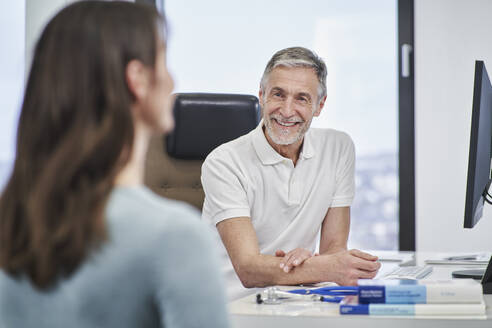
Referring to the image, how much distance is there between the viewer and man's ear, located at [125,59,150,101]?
611 millimetres

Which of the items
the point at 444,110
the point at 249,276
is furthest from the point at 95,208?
the point at 444,110

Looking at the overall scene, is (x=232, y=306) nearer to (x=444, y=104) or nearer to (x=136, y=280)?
(x=136, y=280)

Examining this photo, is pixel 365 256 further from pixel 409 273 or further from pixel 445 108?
pixel 445 108

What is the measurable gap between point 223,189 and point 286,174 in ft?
0.79

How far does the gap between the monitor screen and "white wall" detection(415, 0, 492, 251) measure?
189 centimetres

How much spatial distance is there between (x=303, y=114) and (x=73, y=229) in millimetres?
1535

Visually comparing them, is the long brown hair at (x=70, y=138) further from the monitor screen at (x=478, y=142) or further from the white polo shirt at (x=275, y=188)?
the white polo shirt at (x=275, y=188)

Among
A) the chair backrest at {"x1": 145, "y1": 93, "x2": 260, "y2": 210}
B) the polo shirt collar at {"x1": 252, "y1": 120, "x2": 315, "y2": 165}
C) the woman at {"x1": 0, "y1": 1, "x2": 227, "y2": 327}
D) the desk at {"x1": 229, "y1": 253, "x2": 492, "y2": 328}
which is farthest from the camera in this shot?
the chair backrest at {"x1": 145, "y1": 93, "x2": 260, "y2": 210}

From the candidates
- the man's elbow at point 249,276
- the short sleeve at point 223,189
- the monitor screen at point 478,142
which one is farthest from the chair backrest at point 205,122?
the monitor screen at point 478,142

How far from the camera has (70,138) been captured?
587mm

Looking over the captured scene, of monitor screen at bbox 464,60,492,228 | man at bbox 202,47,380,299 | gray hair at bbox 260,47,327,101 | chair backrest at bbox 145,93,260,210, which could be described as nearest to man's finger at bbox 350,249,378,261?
monitor screen at bbox 464,60,492,228

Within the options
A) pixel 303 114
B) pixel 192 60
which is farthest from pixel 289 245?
pixel 192 60

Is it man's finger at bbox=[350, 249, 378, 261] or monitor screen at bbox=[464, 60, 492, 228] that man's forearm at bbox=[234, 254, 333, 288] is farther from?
monitor screen at bbox=[464, 60, 492, 228]

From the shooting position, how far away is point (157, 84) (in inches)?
25.0
